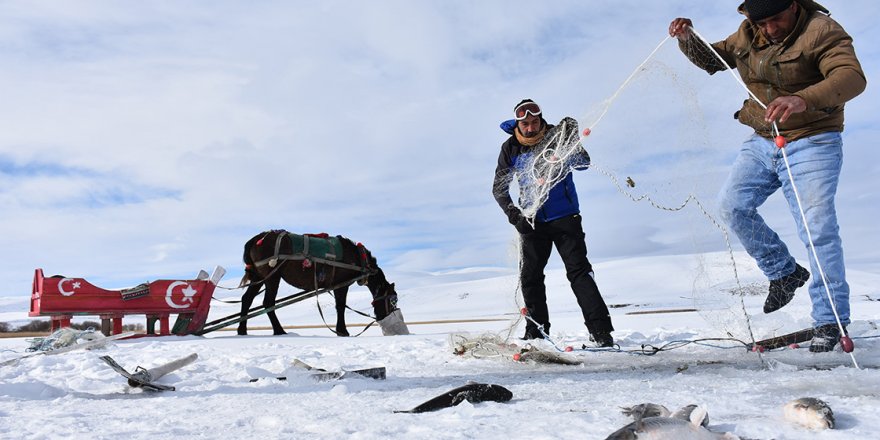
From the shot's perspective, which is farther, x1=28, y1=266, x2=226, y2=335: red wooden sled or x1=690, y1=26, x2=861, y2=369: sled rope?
x1=28, y1=266, x2=226, y2=335: red wooden sled

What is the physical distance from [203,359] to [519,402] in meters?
2.49

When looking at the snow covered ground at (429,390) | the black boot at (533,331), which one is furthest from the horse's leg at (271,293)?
the black boot at (533,331)

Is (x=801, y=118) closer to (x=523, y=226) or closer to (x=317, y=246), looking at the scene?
(x=523, y=226)

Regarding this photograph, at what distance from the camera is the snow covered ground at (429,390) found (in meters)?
1.85

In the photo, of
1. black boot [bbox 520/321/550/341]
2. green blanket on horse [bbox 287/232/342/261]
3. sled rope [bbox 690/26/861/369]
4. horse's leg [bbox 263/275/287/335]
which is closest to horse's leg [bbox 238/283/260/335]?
horse's leg [bbox 263/275/287/335]

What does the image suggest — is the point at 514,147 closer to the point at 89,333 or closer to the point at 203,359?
the point at 203,359

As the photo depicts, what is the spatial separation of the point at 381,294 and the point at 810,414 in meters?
6.40

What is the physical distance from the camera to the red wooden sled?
6199mm

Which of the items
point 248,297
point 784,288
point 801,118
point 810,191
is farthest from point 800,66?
point 248,297

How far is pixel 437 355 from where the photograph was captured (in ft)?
14.0

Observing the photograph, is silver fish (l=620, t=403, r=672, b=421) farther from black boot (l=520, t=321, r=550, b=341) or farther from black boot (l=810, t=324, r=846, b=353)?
black boot (l=520, t=321, r=550, b=341)

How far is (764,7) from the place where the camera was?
329 cm

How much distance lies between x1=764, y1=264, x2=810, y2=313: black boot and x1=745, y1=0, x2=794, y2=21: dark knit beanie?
170 centimetres

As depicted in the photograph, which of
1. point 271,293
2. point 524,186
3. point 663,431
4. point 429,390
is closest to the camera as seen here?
point 663,431
